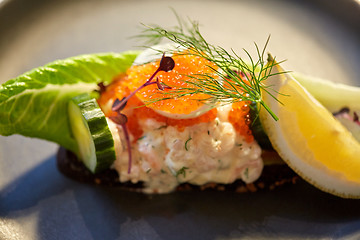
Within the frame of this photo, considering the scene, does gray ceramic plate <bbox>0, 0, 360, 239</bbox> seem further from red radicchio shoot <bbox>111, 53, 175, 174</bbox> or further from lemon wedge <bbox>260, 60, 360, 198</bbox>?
red radicchio shoot <bbox>111, 53, 175, 174</bbox>

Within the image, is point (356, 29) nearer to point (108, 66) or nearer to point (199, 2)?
point (199, 2)

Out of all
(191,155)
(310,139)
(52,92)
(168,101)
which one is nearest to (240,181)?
(191,155)

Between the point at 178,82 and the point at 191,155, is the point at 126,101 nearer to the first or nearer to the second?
the point at 178,82

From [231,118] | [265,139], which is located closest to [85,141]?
[231,118]

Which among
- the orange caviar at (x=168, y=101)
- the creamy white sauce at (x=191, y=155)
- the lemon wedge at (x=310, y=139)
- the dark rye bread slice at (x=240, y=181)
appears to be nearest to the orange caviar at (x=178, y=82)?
the orange caviar at (x=168, y=101)

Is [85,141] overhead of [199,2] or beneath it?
beneath

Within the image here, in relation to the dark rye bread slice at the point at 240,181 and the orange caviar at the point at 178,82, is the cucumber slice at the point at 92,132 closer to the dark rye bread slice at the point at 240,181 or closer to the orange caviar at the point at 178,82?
the dark rye bread slice at the point at 240,181
